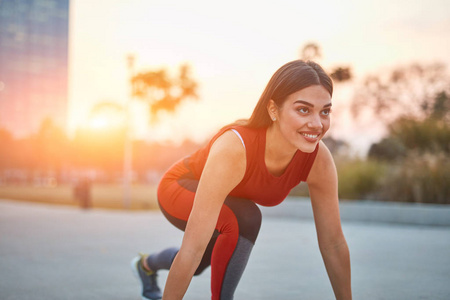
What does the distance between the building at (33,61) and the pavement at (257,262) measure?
446ft

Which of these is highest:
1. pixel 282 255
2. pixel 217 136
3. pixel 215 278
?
pixel 217 136

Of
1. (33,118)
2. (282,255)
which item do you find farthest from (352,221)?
(33,118)

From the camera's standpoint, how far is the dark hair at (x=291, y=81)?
2.48 meters

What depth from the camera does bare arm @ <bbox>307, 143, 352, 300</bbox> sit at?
2852 millimetres

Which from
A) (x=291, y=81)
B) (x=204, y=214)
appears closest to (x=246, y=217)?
(x=204, y=214)

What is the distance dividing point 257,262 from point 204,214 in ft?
11.3

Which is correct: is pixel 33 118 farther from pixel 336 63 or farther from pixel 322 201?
pixel 322 201

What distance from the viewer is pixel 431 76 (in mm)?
34156

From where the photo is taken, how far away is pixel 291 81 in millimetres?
2480

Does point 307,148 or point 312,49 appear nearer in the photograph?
point 307,148

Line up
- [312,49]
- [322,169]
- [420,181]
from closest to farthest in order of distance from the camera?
1. [322,169]
2. [420,181]
3. [312,49]

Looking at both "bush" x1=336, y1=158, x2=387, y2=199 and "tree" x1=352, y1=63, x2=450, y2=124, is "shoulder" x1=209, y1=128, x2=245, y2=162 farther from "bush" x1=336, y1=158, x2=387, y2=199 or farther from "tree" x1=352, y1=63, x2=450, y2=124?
"tree" x1=352, y1=63, x2=450, y2=124

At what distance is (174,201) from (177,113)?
147ft

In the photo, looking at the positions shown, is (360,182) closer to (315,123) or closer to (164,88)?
(315,123)
